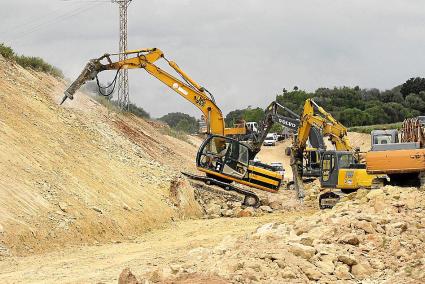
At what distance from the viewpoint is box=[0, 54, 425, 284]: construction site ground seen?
40.9 ft

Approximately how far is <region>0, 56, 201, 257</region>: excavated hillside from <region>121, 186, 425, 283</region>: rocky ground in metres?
5.28

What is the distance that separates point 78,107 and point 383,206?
17384 mm

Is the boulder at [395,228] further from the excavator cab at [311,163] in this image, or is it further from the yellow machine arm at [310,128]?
the excavator cab at [311,163]

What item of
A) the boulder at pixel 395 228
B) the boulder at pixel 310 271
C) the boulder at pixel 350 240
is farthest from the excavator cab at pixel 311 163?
the boulder at pixel 310 271

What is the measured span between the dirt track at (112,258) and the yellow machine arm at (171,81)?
6.83m

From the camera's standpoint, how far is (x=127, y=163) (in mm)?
25844

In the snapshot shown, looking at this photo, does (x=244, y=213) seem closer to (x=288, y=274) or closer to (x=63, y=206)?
(x=63, y=206)

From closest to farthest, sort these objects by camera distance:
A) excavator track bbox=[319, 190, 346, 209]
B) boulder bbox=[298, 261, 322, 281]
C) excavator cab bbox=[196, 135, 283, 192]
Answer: boulder bbox=[298, 261, 322, 281] → excavator track bbox=[319, 190, 346, 209] → excavator cab bbox=[196, 135, 283, 192]

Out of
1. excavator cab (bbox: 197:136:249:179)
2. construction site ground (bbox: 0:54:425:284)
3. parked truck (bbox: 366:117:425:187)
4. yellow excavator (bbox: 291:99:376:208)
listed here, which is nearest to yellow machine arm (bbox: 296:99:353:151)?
yellow excavator (bbox: 291:99:376:208)

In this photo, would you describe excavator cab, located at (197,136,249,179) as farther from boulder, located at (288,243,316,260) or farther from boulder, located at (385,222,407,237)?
boulder, located at (288,243,316,260)

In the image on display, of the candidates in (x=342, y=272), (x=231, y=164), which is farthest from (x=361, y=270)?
(x=231, y=164)

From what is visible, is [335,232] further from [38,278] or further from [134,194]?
[134,194]

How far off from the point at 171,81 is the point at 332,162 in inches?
279

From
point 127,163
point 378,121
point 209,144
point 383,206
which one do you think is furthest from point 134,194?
point 378,121
